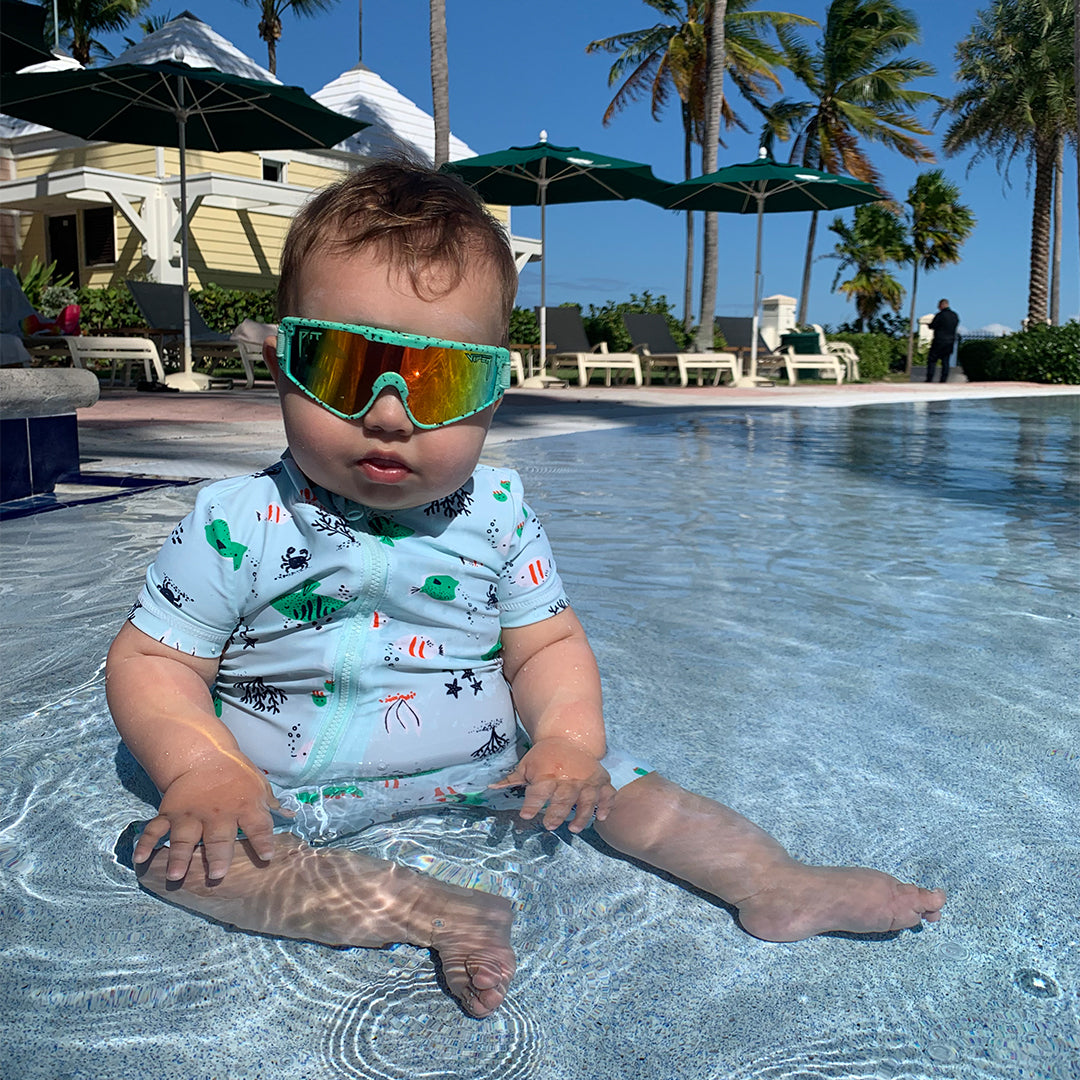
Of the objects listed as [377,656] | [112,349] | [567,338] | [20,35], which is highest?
[20,35]

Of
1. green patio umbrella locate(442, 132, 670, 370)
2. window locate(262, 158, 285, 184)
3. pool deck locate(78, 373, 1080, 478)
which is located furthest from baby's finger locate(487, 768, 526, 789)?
window locate(262, 158, 285, 184)

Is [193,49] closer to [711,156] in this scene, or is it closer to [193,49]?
[193,49]

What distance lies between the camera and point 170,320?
565 inches

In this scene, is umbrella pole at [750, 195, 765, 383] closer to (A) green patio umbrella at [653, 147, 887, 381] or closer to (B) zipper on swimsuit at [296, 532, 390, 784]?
(A) green patio umbrella at [653, 147, 887, 381]

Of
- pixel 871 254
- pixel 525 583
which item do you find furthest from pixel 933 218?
pixel 525 583

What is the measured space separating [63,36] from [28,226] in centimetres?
1596

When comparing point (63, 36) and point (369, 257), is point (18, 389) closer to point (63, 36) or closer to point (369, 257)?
point (369, 257)

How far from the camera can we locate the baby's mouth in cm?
154

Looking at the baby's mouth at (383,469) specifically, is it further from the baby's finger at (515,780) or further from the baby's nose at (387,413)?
the baby's finger at (515,780)

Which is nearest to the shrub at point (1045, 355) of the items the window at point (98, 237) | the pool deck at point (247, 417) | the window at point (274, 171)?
the pool deck at point (247, 417)

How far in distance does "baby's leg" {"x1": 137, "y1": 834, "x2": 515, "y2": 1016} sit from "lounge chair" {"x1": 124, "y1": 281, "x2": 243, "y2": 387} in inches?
506

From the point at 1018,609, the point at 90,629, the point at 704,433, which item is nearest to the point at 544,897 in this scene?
the point at 90,629

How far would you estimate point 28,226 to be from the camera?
72.6ft

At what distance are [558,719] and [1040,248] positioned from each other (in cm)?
3466
